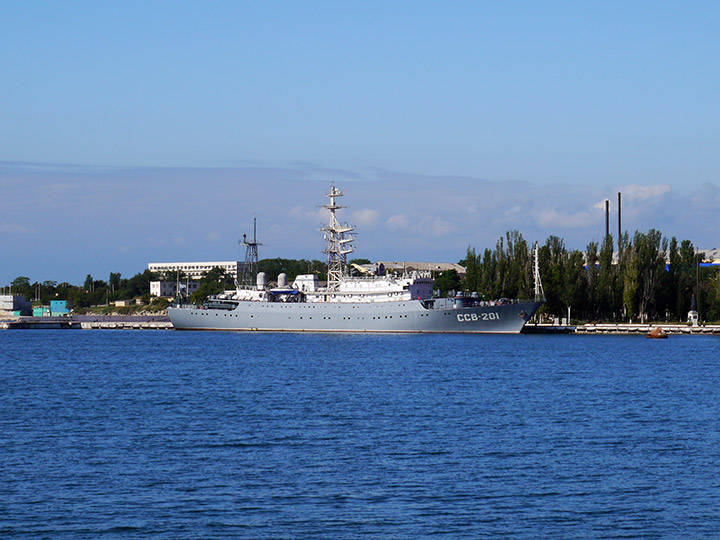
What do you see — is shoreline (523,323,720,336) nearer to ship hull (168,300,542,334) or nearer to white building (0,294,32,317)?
ship hull (168,300,542,334)

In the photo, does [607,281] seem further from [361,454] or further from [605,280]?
[361,454]

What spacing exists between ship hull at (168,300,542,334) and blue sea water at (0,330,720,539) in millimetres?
30346

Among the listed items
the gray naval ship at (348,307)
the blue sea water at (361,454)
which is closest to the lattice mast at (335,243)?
the gray naval ship at (348,307)

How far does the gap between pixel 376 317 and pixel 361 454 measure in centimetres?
5209

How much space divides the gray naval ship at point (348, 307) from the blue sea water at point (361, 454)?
30.6m

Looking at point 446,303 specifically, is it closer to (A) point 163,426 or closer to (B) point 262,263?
(A) point 163,426

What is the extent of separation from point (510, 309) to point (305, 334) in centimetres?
1517

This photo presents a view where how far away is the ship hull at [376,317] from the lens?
6925 cm

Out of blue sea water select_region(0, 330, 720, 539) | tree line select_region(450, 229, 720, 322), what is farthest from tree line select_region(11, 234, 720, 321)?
blue sea water select_region(0, 330, 720, 539)

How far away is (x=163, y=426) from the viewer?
22.8 m

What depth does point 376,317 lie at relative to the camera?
71.1 metres

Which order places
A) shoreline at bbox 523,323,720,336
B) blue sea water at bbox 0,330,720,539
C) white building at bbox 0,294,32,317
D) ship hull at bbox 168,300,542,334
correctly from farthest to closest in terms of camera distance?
1. white building at bbox 0,294,32,317
2. ship hull at bbox 168,300,542,334
3. shoreline at bbox 523,323,720,336
4. blue sea water at bbox 0,330,720,539

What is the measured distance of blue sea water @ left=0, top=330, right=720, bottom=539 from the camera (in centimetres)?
1407

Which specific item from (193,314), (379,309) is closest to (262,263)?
(193,314)
